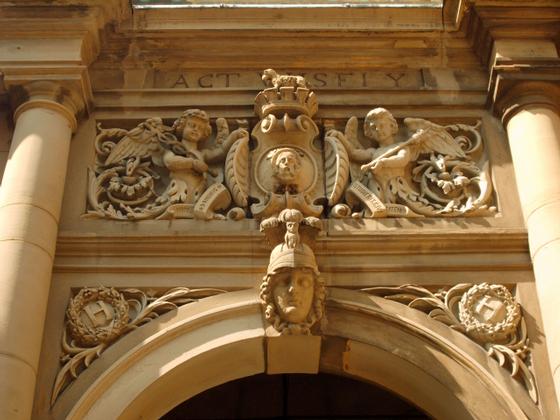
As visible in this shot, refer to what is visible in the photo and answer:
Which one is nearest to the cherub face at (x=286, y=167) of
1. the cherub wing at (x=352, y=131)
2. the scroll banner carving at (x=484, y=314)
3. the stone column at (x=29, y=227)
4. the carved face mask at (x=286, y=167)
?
the carved face mask at (x=286, y=167)

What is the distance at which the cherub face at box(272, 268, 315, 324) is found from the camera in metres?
8.03

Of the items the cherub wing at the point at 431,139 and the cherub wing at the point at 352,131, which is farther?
the cherub wing at the point at 352,131

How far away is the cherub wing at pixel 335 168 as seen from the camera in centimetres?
897

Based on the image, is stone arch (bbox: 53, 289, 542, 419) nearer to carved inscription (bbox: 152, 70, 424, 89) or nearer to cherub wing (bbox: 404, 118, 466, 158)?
cherub wing (bbox: 404, 118, 466, 158)

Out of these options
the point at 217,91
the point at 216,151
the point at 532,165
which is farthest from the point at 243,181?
the point at 532,165

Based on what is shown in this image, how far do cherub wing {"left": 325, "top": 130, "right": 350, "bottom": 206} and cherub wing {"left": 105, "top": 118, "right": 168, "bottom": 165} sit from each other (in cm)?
149

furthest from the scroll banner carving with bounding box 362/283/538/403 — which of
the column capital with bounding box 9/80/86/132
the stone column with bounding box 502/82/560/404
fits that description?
the column capital with bounding box 9/80/86/132

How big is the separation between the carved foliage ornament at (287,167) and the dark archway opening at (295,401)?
8.08 feet

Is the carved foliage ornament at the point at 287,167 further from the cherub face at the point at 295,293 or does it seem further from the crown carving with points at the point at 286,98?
the cherub face at the point at 295,293

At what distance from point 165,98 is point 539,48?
3.57 meters

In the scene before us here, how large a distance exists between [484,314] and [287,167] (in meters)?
2.12

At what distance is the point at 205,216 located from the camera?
877 cm

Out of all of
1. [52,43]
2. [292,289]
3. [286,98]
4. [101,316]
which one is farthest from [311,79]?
[101,316]

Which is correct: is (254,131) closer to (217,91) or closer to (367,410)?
(217,91)
